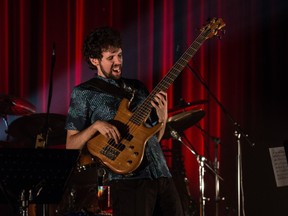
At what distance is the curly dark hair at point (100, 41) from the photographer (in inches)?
147

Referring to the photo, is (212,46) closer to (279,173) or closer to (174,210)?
(279,173)

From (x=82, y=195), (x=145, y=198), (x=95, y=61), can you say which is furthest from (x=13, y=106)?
(x=145, y=198)

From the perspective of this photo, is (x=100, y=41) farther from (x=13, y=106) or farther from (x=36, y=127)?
(x=36, y=127)

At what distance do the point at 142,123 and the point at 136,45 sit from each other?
339cm

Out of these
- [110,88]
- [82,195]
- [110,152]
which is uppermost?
[110,88]

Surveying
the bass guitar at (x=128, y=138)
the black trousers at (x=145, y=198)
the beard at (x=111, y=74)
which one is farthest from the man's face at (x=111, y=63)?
the black trousers at (x=145, y=198)

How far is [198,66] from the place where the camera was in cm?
715

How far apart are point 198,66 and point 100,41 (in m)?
3.54

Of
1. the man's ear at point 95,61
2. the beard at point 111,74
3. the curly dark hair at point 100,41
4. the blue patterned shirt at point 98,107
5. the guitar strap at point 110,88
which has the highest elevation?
the curly dark hair at point 100,41

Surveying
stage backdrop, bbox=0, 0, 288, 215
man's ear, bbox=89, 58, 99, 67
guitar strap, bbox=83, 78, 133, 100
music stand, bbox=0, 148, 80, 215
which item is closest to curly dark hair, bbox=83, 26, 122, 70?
man's ear, bbox=89, 58, 99, 67

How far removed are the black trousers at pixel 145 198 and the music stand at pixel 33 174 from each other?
38 centimetres

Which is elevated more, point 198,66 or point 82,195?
point 198,66

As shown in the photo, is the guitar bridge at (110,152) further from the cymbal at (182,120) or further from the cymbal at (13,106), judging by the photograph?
the cymbal at (182,120)

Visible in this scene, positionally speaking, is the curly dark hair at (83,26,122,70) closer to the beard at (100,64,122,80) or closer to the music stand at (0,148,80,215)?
the beard at (100,64,122,80)
